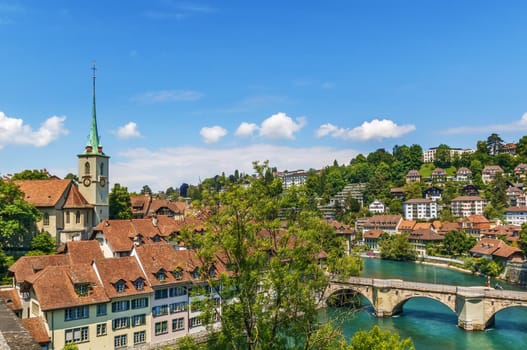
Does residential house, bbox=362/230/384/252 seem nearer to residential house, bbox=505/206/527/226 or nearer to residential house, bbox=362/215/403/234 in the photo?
residential house, bbox=362/215/403/234

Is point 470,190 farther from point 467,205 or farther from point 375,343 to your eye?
point 375,343

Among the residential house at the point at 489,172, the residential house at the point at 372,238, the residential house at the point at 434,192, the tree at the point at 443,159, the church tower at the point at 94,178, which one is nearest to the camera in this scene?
the church tower at the point at 94,178

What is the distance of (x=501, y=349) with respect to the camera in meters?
35.8

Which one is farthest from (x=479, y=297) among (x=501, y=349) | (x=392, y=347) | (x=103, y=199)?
(x=103, y=199)

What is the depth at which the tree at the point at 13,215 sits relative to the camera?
44.6m

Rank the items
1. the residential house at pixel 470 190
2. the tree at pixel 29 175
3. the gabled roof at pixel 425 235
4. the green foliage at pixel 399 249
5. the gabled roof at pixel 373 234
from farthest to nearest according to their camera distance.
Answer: the residential house at pixel 470 190
the gabled roof at pixel 373 234
the gabled roof at pixel 425 235
the green foliage at pixel 399 249
the tree at pixel 29 175

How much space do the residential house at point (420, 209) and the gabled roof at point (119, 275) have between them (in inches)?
3641

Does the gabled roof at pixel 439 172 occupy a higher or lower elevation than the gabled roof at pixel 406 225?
higher

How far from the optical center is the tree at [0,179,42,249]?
44562mm

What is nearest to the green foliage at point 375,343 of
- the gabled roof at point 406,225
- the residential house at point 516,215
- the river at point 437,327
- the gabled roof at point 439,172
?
the river at point 437,327

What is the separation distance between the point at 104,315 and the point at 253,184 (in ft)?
67.3

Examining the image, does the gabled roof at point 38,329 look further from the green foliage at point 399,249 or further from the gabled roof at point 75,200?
the green foliage at point 399,249

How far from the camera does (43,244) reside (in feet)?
157

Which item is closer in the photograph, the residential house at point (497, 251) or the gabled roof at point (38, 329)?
the gabled roof at point (38, 329)
